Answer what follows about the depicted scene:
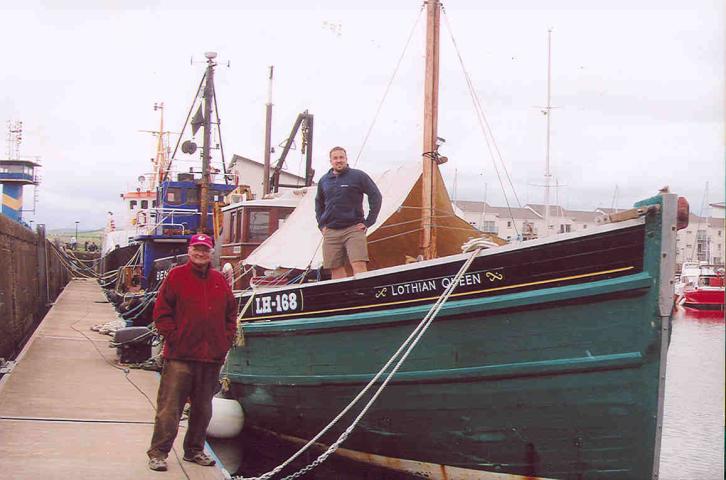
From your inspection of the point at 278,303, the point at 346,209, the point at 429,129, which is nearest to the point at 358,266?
the point at 346,209

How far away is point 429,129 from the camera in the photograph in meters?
8.36

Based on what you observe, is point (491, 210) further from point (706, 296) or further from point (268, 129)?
point (268, 129)

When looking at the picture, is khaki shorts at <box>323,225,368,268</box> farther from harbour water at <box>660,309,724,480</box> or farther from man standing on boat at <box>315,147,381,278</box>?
harbour water at <box>660,309,724,480</box>

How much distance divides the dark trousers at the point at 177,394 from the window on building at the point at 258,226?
17.2ft

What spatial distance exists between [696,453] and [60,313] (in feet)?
45.2

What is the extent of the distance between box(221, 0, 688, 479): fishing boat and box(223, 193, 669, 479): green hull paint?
0.04 feet

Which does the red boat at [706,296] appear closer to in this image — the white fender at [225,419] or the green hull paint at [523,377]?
the white fender at [225,419]

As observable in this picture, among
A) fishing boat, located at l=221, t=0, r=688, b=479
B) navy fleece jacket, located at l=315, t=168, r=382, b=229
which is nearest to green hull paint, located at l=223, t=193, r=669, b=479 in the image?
fishing boat, located at l=221, t=0, r=688, b=479

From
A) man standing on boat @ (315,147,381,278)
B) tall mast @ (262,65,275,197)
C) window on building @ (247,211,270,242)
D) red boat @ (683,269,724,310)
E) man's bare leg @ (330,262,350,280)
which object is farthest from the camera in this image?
red boat @ (683,269,724,310)

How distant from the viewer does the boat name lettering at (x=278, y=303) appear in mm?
8086

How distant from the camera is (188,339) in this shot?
603cm

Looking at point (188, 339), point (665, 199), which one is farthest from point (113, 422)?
point (665, 199)

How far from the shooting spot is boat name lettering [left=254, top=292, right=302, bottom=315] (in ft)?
26.5

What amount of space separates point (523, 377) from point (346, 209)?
2.49 metres
